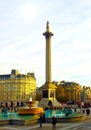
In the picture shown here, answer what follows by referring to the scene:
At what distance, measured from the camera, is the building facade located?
634 ft

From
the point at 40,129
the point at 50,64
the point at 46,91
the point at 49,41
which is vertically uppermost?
the point at 49,41

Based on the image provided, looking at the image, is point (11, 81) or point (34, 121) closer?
point (34, 121)

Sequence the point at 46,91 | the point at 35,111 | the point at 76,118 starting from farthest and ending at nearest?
1. the point at 46,91
2. the point at 35,111
3. the point at 76,118

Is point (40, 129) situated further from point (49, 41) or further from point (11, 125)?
point (49, 41)

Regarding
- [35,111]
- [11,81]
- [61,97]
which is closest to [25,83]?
[11,81]

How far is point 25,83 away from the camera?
641 ft

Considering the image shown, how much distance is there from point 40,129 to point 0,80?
161646 millimetres

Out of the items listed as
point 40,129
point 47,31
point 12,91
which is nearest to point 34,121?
point 40,129

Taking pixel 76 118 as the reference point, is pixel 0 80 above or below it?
above

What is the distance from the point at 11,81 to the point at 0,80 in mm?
6870

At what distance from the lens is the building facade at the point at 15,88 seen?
634 ft

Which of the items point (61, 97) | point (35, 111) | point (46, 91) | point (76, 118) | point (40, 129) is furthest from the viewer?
point (61, 97)

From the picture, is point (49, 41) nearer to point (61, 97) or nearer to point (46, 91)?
point (46, 91)

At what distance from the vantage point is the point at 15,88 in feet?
634
